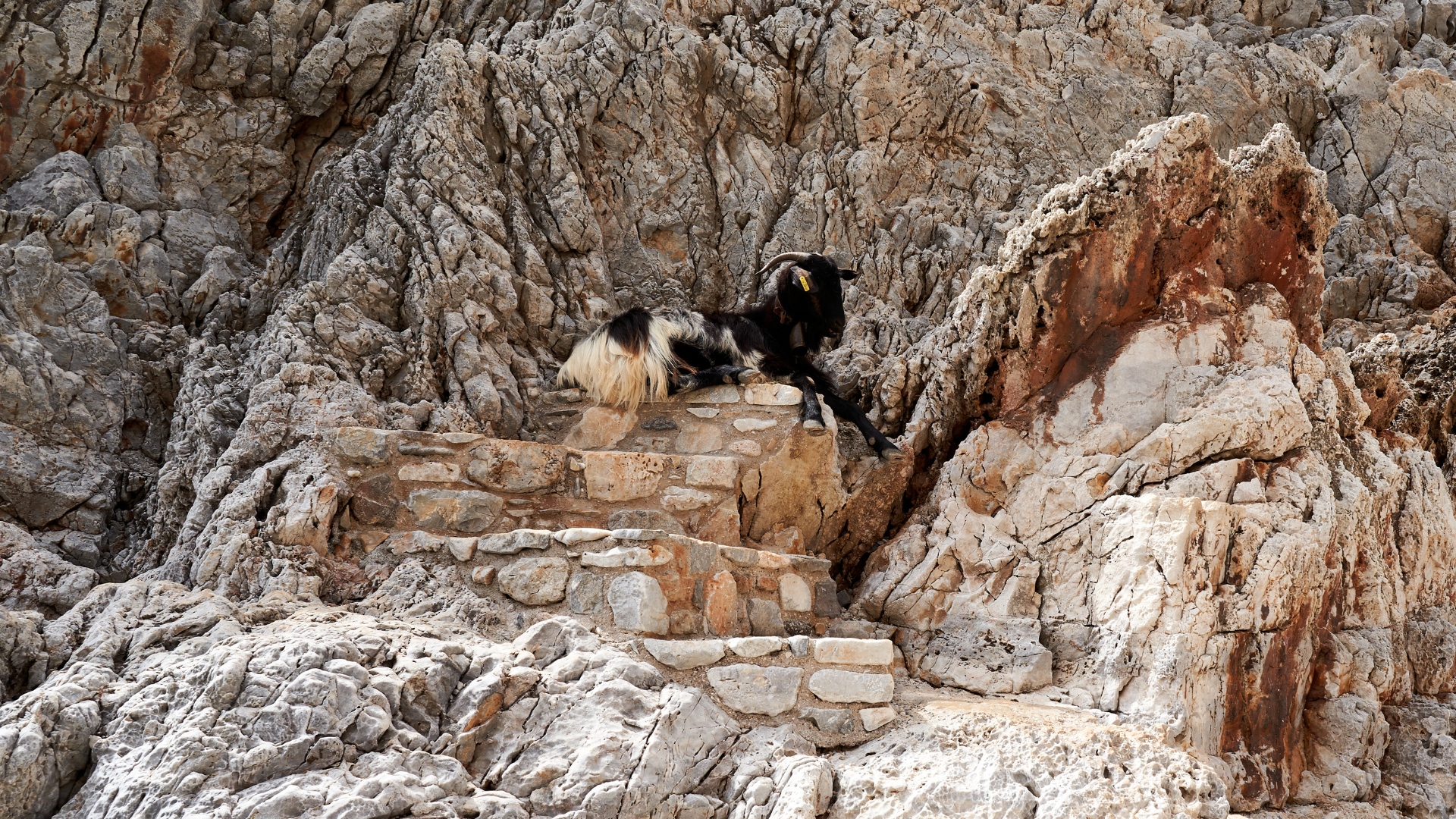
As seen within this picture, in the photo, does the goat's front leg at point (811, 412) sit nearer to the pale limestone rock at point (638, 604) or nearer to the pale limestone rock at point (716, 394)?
the pale limestone rock at point (716, 394)

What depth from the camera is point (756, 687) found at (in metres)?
4.16

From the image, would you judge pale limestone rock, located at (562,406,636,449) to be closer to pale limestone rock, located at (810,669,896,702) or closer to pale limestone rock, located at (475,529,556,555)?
pale limestone rock, located at (475,529,556,555)

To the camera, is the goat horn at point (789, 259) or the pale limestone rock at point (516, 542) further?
the goat horn at point (789, 259)

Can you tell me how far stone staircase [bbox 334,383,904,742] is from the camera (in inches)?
168

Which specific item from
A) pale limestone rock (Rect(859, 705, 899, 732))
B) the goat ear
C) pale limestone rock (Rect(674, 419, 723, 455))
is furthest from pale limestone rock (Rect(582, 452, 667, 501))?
the goat ear

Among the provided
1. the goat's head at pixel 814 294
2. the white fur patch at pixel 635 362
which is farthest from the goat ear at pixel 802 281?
the white fur patch at pixel 635 362

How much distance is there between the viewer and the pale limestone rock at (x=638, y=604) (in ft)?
14.1

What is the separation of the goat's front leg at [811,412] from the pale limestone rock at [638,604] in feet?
5.78

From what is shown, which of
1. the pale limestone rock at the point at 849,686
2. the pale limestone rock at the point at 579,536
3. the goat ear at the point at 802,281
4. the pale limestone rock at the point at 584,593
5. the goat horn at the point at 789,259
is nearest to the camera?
the pale limestone rock at the point at 849,686

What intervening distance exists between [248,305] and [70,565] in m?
2.21

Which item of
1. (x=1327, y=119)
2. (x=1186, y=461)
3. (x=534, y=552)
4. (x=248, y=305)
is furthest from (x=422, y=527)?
(x=1327, y=119)

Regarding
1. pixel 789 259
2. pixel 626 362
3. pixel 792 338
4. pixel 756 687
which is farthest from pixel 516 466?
pixel 789 259

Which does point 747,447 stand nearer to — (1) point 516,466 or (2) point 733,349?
(2) point 733,349

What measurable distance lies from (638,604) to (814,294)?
3054mm
